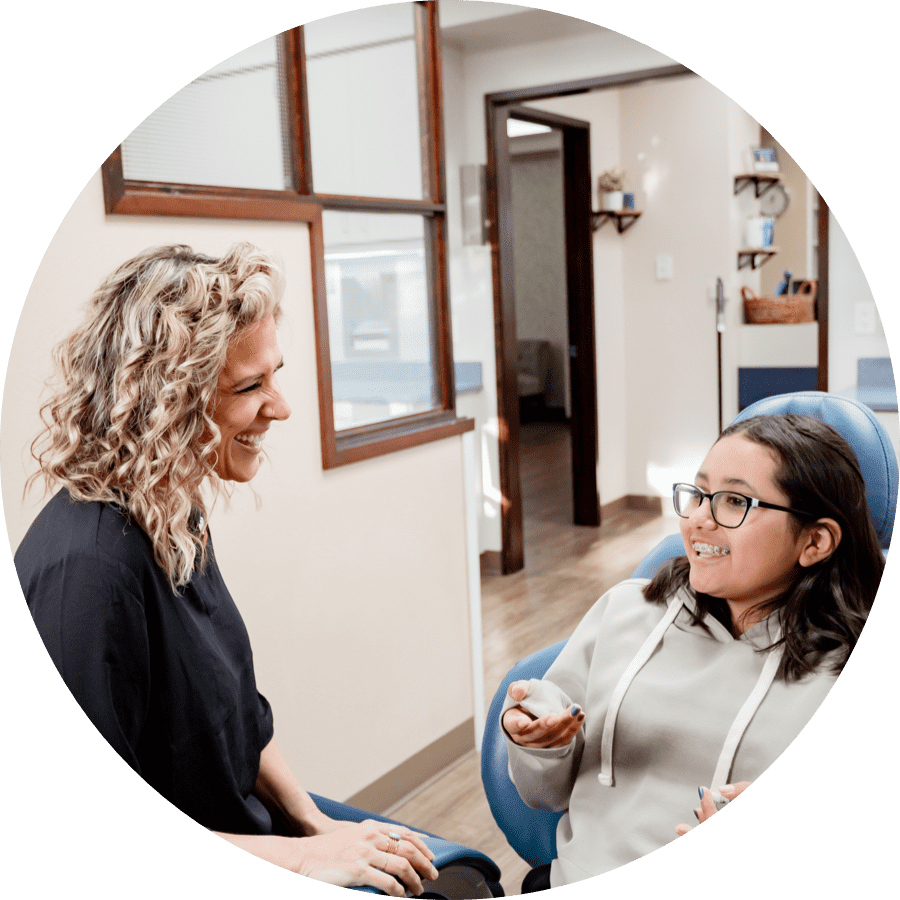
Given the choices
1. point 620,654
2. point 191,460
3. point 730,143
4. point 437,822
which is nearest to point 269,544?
point 191,460

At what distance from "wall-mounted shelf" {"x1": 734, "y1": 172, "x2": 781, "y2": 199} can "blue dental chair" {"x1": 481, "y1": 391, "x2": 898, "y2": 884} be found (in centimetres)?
34

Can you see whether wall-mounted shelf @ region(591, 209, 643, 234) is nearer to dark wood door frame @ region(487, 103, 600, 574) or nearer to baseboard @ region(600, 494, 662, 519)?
dark wood door frame @ region(487, 103, 600, 574)

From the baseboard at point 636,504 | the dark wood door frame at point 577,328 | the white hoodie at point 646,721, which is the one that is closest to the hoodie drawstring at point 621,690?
the white hoodie at point 646,721

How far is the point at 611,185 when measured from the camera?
1.23m

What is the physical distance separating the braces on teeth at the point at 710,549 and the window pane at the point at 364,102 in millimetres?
863

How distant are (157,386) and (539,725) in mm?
576

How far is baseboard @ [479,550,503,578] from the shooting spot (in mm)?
1649

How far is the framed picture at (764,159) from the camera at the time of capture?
117cm

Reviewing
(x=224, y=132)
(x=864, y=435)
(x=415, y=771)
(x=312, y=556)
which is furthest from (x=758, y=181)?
(x=415, y=771)

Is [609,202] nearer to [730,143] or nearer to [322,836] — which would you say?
[730,143]

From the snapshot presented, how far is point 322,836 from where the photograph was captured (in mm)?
1141

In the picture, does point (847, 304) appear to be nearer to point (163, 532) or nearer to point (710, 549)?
point (710, 549)

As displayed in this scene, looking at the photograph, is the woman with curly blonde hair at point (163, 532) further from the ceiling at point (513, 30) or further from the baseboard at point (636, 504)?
the ceiling at point (513, 30)

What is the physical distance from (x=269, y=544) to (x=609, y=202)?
71 centimetres
